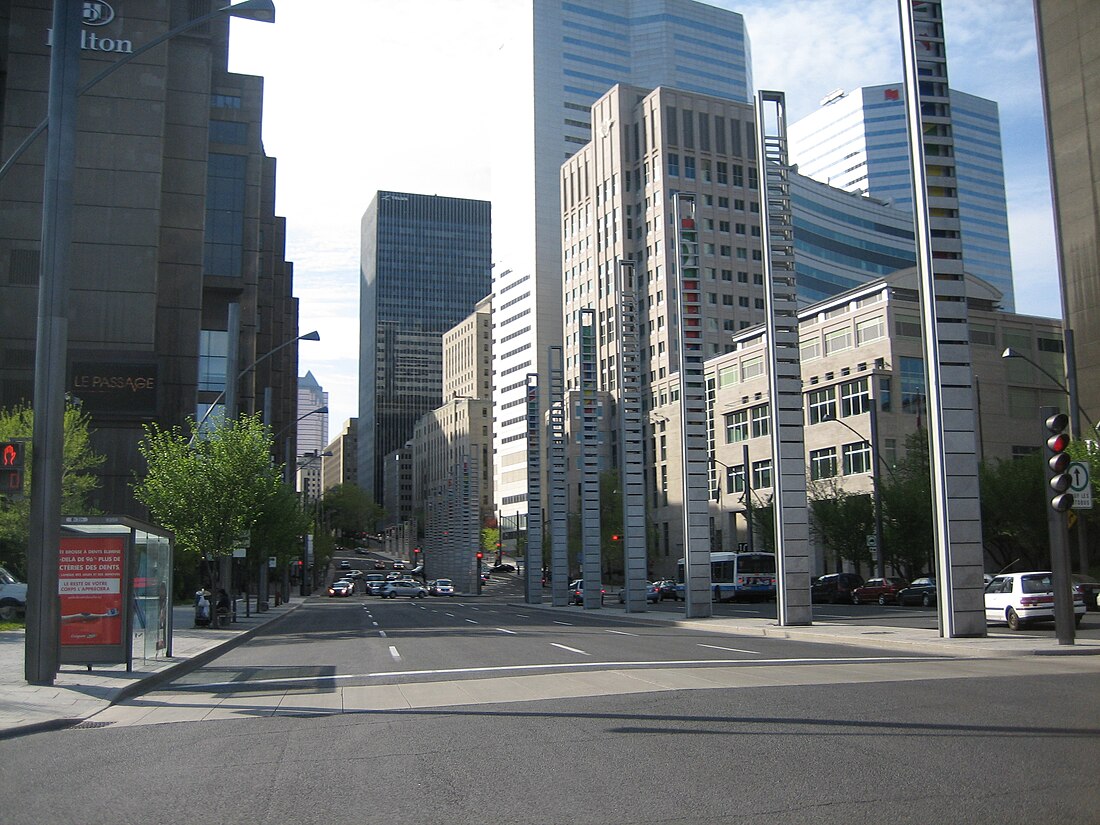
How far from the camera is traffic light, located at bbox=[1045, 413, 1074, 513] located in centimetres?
1877

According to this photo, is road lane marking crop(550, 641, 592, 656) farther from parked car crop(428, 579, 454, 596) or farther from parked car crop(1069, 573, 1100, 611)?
parked car crop(428, 579, 454, 596)

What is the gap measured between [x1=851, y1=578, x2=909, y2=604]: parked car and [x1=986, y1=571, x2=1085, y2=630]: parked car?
22.3 m

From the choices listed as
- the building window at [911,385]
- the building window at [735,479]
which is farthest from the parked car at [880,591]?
the building window at [735,479]

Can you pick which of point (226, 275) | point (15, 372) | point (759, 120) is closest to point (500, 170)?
point (226, 275)

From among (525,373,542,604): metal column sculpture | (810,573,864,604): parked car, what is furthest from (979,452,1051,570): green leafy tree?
(525,373,542,604): metal column sculpture

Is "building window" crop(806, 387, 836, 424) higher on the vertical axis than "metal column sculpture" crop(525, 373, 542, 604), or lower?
higher

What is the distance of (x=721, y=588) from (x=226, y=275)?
41.2 m

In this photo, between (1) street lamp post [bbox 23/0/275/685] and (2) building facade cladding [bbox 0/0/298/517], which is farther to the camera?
(2) building facade cladding [bbox 0/0/298/517]

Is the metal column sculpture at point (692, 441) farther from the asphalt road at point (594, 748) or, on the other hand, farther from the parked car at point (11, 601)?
the parked car at point (11, 601)

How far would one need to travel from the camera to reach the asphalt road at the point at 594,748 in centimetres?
723

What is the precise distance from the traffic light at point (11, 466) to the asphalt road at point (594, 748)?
3.75m

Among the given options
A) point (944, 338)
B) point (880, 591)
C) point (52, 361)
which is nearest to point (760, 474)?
point (880, 591)

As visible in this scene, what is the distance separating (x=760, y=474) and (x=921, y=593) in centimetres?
3732

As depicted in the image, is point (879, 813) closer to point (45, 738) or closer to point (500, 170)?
point (45, 738)
